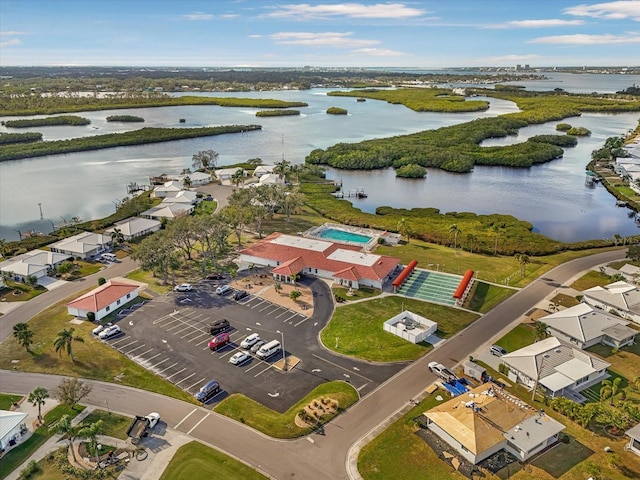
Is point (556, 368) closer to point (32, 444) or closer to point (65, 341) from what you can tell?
point (32, 444)

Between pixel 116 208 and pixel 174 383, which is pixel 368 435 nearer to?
pixel 174 383

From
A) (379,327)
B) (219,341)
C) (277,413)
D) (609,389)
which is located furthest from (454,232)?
(277,413)

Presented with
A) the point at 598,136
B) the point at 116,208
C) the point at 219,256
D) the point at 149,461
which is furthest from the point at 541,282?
the point at 598,136

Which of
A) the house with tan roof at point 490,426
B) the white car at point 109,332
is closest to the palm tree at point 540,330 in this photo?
the house with tan roof at point 490,426

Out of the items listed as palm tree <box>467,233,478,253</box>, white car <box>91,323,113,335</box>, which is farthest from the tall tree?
palm tree <box>467,233,478,253</box>

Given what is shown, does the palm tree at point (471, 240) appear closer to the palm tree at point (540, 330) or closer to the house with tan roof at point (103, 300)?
the palm tree at point (540, 330)

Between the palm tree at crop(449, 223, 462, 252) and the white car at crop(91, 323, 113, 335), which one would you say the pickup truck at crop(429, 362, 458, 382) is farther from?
the white car at crop(91, 323, 113, 335)

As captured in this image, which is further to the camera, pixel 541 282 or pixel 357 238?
pixel 357 238
